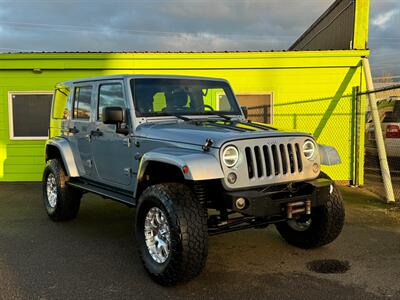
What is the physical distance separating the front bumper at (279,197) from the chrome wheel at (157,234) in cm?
69

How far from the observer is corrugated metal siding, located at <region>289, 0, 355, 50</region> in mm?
9633

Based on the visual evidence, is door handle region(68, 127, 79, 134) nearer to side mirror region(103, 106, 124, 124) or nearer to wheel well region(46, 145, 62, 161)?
wheel well region(46, 145, 62, 161)

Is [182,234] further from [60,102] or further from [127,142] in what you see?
[60,102]

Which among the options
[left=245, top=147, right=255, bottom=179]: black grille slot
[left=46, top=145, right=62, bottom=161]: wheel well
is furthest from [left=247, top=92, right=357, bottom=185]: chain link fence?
[left=245, top=147, right=255, bottom=179]: black grille slot

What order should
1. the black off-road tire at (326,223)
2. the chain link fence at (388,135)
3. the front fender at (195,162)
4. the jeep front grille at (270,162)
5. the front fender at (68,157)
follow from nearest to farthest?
1. the front fender at (195,162)
2. the jeep front grille at (270,162)
3. the black off-road tire at (326,223)
4. the front fender at (68,157)
5. the chain link fence at (388,135)

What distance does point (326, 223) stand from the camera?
16.0 feet

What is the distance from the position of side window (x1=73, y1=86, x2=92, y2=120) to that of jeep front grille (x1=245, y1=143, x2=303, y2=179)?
9.38 feet

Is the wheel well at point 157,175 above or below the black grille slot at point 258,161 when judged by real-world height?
below

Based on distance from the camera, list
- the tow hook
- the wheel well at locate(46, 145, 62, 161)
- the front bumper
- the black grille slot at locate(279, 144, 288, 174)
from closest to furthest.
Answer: the front bumper < the tow hook < the black grille slot at locate(279, 144, 288, 174) < the wheel well at locate(46, 145, 62, 161)

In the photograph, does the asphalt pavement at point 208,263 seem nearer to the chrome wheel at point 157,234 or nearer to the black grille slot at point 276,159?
the chrome wheel at point 157,234

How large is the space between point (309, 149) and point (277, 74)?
223 inches

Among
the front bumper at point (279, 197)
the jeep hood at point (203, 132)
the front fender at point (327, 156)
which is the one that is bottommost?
the front bumper at point (279, 197)

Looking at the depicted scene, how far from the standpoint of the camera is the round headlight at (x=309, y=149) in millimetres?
4549

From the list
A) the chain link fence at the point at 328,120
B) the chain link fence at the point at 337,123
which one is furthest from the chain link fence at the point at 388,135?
the chain link fence at the point at 328,120
